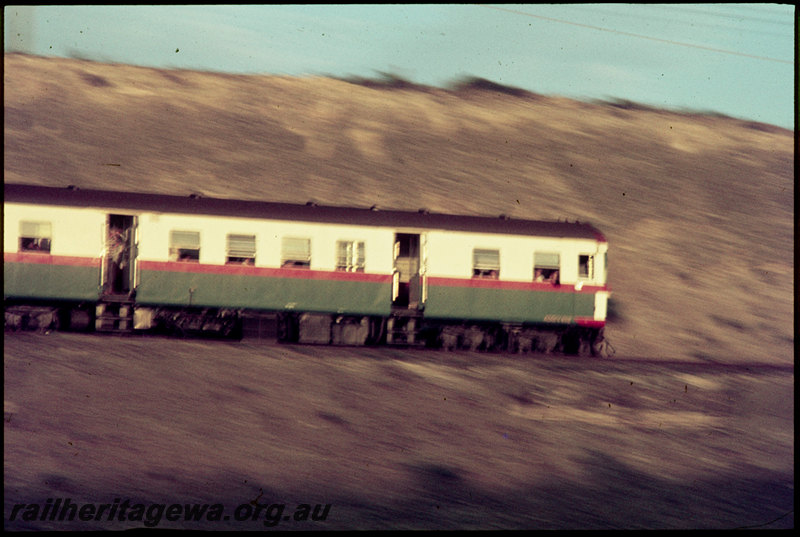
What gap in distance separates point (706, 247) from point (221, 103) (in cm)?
2484

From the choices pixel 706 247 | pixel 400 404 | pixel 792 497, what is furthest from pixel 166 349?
pixel 706 247

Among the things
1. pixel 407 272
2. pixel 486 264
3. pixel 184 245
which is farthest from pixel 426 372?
pixel 184 245

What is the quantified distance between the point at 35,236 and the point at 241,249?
466 centimetres

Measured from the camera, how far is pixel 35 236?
18.0 m

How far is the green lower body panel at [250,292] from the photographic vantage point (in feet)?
60.7

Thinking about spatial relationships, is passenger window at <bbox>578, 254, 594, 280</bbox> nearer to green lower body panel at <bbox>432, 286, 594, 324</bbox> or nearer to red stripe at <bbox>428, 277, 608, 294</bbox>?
green lower body panel at <bbox>432, 286, 594, 324</bbox>

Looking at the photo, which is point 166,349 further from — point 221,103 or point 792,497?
point 221,103

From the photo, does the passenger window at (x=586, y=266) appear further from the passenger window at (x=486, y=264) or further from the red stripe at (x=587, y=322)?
the passenger window at (x=486, y=264)

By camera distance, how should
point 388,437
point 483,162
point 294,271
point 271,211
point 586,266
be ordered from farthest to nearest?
point 483,162
point 586,266
point 271,211
point 294,271
point 388,437

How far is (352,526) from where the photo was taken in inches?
427

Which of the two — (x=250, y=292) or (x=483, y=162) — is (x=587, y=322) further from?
(x=483, y=162)

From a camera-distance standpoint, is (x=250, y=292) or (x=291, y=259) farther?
(x=291, y=259)

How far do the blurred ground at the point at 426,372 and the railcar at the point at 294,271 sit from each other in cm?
93

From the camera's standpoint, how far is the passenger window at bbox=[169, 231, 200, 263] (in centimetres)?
1858
